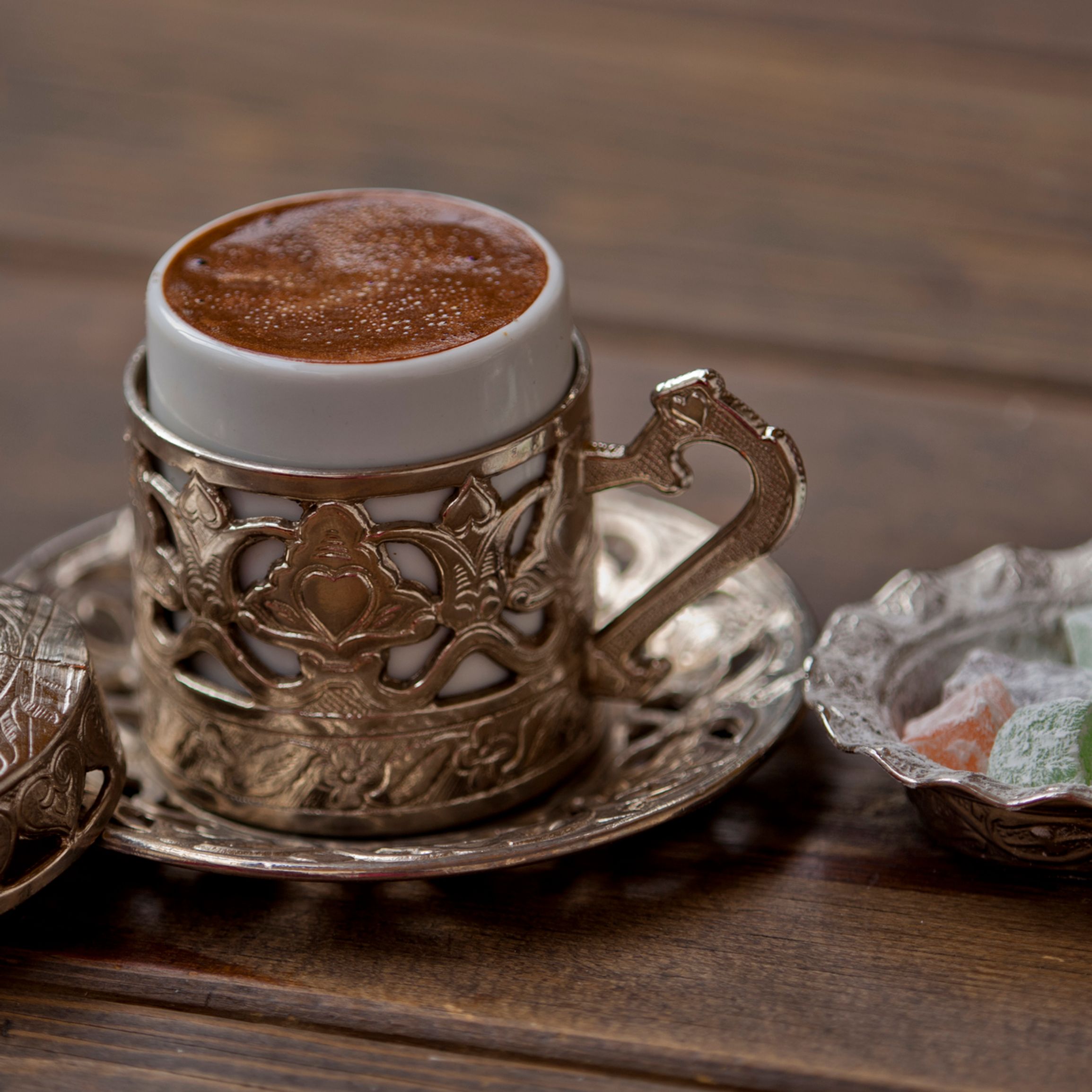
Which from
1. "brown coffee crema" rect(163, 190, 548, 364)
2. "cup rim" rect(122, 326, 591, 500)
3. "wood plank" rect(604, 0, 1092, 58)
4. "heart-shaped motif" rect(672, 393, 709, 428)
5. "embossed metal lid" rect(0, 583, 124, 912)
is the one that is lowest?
"embossed metal lid" rect(0, 583, 124, 912)

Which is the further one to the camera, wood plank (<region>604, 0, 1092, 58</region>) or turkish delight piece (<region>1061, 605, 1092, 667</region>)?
wood plank (<region>604, 0, 1092, 58</region>)

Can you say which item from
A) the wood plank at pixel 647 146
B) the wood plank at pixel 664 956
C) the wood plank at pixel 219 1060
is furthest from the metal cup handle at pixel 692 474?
the wood plank at pixel 647 146

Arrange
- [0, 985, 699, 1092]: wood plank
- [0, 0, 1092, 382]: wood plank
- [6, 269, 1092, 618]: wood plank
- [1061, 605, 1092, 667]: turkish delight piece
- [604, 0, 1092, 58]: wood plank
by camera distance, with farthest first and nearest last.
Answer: [604, 0, 1092, 58]: wood plank < [0, 0, 1092, 382]: wood plank < [6, 269, 1092, 618]: wood plank < [1061, 605, 1092, 667]: turkish delight piece < [0, 985, 699, 1092]: wood plank

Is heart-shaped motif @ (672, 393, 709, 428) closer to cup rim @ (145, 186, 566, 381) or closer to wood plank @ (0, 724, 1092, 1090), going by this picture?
cup rim @ (145, 186, 566, 381)

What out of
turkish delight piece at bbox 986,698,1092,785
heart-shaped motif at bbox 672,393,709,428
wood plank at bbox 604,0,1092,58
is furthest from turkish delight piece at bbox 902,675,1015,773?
wood plank at bbox 604,0,1092,58

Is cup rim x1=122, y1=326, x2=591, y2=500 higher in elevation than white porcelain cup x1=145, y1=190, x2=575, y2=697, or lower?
lower

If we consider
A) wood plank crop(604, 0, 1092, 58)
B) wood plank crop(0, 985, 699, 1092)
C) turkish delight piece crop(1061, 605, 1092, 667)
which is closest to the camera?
Result: wood plank crop(0, 985, 699, 1092)

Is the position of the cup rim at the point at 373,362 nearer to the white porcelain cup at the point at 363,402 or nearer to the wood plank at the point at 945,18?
the white porcelain cup at the point at 363,402
